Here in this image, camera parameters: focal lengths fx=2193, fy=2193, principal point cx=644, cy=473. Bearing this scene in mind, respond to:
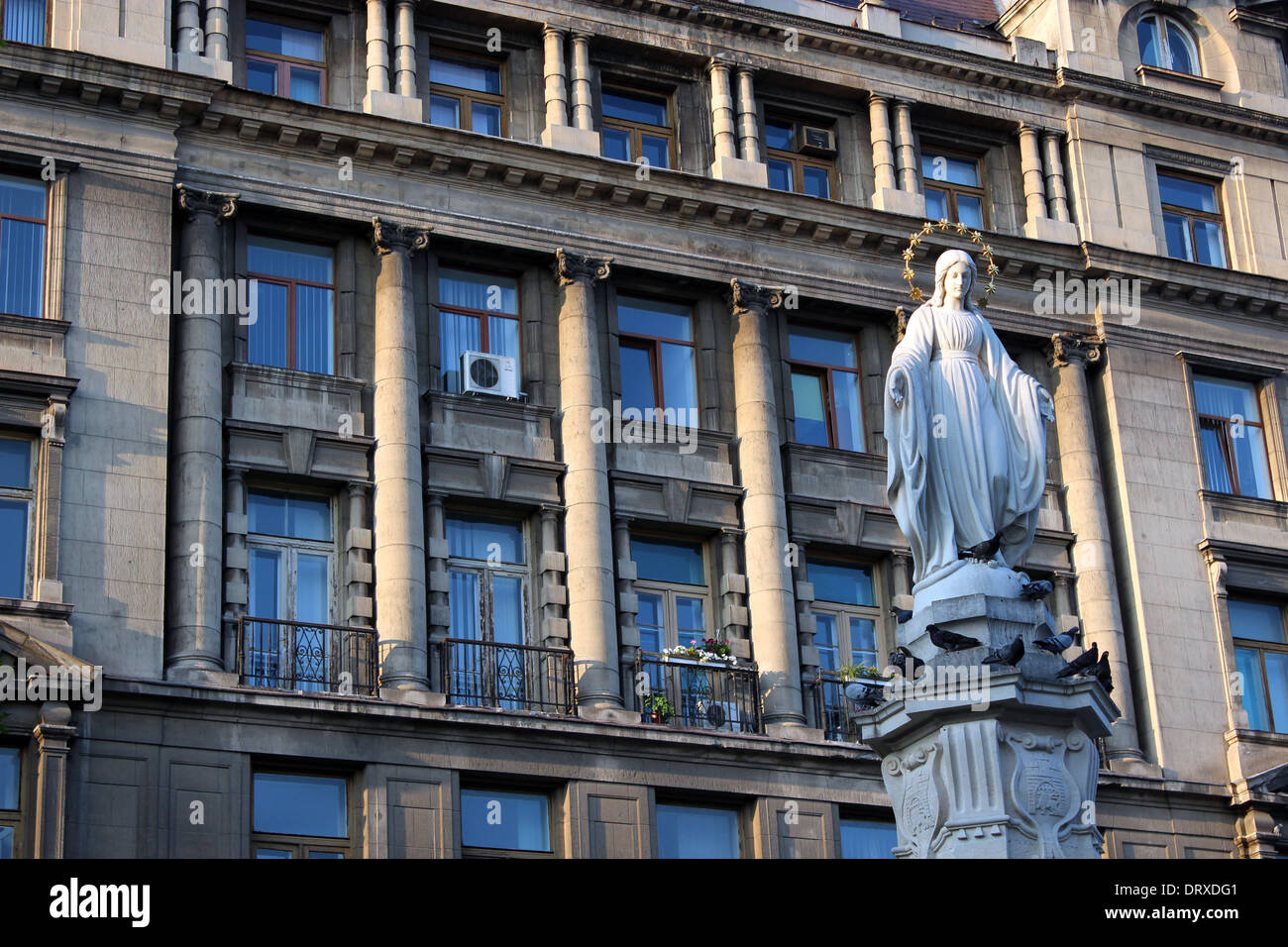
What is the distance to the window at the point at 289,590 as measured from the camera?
30.3m

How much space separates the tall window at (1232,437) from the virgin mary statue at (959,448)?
20990 millimetres

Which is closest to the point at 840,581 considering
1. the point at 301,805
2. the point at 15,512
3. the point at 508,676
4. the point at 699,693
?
the point at 699,693

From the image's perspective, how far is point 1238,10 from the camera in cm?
4219

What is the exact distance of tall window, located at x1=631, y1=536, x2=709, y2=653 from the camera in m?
33.3

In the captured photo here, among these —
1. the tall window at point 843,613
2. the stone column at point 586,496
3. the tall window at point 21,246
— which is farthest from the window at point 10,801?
the tall window at point 843,613

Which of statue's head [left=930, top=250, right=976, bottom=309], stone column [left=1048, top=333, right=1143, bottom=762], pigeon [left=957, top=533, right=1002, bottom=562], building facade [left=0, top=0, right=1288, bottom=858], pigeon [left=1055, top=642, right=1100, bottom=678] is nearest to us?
pigeon [left=1055, top=642, right=1100, bottom=678]

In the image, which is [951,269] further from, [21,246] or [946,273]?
[21,246]

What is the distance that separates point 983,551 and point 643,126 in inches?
819

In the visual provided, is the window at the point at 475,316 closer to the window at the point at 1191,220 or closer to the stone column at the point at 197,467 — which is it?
the stone column at the point at 197,467

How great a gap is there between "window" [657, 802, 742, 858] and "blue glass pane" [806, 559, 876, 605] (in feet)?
14.2

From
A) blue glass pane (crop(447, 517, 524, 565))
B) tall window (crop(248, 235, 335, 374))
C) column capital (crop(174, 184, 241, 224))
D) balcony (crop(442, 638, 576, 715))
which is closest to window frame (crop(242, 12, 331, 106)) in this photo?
column capital (crop(174, 184, 241, 224))

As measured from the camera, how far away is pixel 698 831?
3206 cm

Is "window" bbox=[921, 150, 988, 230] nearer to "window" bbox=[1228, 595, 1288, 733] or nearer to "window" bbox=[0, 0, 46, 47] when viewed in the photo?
"window" bbox=[1228, 595, 1288, 733]
